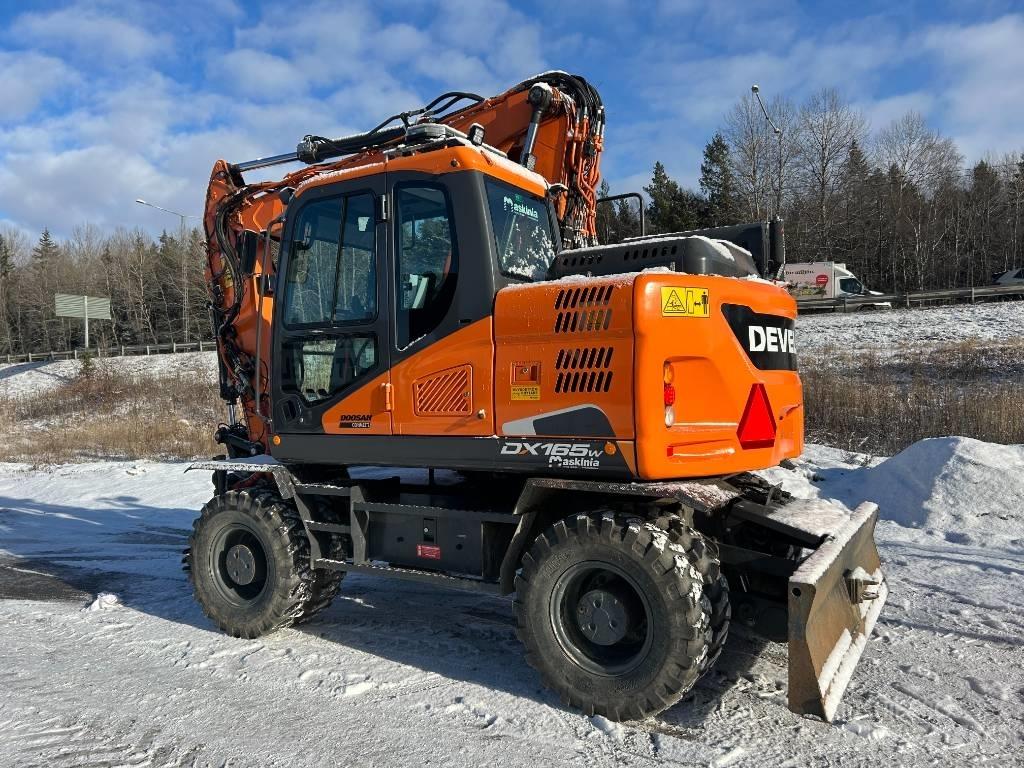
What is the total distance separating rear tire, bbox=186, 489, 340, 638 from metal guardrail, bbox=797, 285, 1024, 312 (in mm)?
28311

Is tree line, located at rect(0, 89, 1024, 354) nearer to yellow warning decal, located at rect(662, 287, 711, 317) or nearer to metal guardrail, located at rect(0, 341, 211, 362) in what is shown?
metal guardrail, located at rect(0, 341, 211, 362)

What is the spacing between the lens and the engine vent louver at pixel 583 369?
382cm

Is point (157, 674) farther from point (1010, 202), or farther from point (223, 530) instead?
point (1010, 202)

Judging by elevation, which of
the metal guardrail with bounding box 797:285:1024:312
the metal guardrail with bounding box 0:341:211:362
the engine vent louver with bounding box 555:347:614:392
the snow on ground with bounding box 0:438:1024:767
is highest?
the metal guardrail with bounding box 797:285:1024:312

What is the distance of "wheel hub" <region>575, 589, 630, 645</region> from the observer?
12.8 ft

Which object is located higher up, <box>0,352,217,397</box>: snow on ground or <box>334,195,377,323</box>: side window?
<box>0,352,217,397</box>: snow on ground

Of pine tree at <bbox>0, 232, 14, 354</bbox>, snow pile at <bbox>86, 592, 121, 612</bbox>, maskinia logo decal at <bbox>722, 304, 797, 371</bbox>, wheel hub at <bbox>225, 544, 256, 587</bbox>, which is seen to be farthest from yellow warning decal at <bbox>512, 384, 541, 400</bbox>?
pine tree at <bbox>0, 232, 14, 354</bbox>

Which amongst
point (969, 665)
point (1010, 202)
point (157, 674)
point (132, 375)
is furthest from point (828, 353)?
point (1010, 202)

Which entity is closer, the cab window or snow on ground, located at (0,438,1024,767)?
snow on ground, located at (0,438,1024,767)

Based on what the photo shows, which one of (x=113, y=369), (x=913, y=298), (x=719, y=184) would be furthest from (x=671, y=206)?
(x=113, y=369)

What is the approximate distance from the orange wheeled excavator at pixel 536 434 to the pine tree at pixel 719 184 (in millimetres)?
35702

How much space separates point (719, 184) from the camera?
131ft

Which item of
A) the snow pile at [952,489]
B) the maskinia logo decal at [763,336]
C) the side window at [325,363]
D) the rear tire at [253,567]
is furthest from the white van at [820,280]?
the rear tire at [253,567]

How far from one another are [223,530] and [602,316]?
10.8 feet
